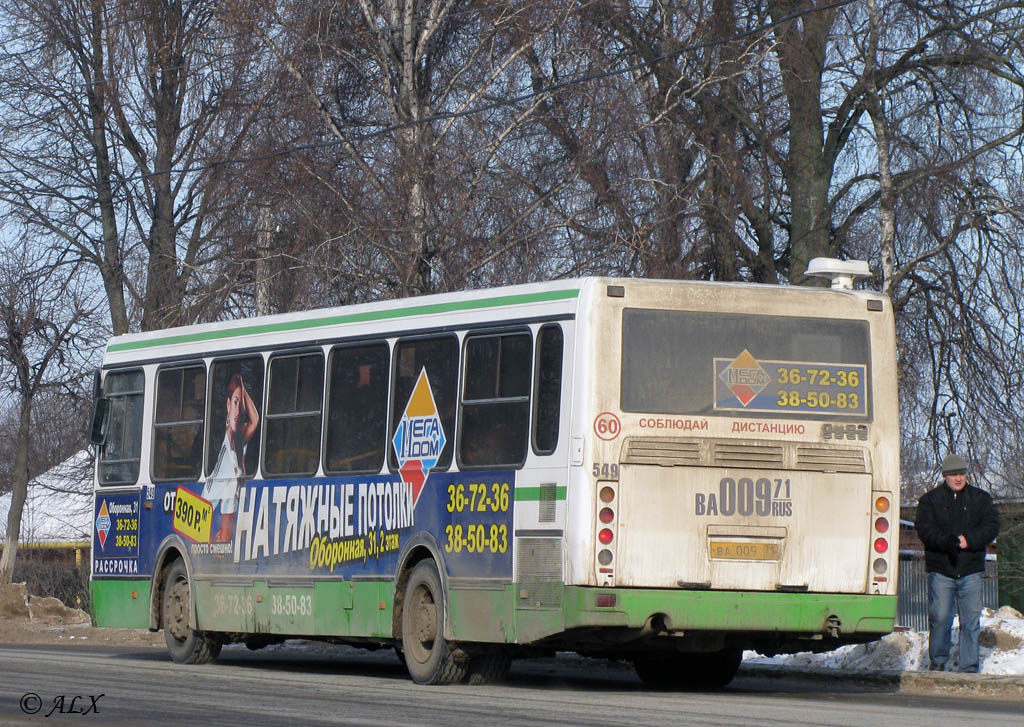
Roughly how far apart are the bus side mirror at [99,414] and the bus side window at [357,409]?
3961 millimetres

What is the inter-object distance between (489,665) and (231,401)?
4088 millimetres

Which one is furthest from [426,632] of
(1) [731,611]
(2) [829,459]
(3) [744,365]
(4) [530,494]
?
(2) [829,459]

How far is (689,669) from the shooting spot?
15.3 metres

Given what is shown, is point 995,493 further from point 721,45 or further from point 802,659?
point 802,659

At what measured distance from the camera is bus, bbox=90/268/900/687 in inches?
517

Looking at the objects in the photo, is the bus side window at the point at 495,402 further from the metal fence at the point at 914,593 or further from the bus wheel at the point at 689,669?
the metal fence at the point at 914,593

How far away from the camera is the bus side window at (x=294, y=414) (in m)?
16.1

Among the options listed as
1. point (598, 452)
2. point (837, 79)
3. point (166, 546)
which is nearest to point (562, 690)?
point (598, 452)

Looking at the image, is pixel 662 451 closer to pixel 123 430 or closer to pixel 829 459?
pixel 829 459

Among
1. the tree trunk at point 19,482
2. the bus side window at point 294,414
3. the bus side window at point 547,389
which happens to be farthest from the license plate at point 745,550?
the tree trunk at point 19,482

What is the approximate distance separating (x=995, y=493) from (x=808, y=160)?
19.0 feet

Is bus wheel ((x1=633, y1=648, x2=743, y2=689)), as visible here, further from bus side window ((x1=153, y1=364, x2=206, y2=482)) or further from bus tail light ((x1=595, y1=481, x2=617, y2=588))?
bus side window ((x1=153, y1=364, x2=206, y2=482))

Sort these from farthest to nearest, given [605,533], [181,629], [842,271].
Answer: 1. [181,629]
2. [842,271]
3. [605,533]

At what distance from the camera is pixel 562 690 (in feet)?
46.6
